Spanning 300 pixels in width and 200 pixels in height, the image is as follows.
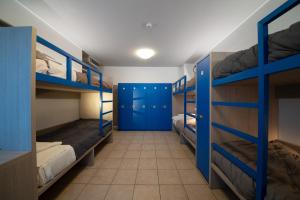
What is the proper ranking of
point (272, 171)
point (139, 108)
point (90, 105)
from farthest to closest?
point (139, 108) → point (90, 105) → point (272, 171)

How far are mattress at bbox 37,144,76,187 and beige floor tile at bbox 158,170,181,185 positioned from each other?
Result: 47.3 inches

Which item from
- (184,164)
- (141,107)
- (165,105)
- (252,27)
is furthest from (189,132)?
(141,107)

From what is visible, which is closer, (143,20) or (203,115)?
(203,115)

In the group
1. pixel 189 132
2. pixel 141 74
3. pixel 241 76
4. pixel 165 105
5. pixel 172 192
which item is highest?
pixel 141 74

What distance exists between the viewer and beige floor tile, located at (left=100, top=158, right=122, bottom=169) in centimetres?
237

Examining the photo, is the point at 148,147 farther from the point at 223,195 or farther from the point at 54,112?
the point at 54,112

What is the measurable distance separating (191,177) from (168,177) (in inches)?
13.0

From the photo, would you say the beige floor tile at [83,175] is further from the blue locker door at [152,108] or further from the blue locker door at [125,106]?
the blue locker door at [152,108]

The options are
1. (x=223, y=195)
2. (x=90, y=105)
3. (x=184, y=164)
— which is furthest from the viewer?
(x=90, y=105)

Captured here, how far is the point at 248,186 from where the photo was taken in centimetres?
107

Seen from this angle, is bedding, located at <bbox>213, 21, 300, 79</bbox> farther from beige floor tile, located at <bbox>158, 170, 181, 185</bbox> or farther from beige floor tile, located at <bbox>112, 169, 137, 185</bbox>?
beige floor tile, located at <bbox>112, 169, 137, 185</bbox>

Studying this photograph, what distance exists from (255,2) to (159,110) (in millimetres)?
3804

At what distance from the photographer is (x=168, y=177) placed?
6.71 feet

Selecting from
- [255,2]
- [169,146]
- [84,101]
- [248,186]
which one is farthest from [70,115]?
[255,2]
